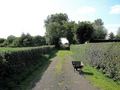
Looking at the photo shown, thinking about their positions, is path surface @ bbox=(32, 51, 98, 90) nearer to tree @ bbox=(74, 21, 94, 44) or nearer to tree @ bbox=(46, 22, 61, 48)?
tree @ bbox=(74, 21, 94, 44)

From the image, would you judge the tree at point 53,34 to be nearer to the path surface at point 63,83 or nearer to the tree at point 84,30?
the tree at point 84,30

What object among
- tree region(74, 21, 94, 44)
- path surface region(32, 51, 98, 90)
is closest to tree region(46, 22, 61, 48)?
tree region(74, 21, 94, 44)

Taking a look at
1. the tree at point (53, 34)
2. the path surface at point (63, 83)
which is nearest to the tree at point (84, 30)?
the tree at point (53, 34)

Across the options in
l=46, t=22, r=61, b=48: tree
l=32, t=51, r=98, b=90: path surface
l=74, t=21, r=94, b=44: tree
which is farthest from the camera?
l=46, t=22, r=61, b=48: tree

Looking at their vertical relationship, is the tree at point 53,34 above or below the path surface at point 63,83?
above

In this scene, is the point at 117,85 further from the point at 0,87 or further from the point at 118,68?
the point at 0,87

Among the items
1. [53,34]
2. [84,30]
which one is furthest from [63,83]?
[53,34]

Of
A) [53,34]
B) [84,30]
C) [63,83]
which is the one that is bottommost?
A: [63,83]

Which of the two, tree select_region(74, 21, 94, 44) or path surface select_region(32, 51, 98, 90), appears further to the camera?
tree select_region(74, 21, 94, 44)

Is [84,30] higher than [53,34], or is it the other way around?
[53,34]

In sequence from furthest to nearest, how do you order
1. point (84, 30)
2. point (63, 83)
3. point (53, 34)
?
point (53, 34), point (84, 30), point (63, 83)

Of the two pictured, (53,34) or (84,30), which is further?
(53,34)

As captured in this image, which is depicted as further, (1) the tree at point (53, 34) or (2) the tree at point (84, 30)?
(1) the tree at point (53, 34)

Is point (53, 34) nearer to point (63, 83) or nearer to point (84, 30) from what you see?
point (84, 30)
